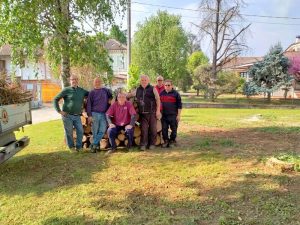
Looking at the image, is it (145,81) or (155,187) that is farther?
(145,81)

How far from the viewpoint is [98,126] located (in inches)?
304

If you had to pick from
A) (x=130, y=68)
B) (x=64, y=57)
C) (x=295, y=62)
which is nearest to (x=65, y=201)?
(x=64, y=57)

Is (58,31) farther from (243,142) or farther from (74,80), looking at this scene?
(243,142)

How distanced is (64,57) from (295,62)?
2772 centimetres

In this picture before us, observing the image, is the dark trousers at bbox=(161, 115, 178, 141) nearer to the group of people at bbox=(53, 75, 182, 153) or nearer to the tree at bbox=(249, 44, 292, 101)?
the group of people at bbox=(53, 75, 182, 153)

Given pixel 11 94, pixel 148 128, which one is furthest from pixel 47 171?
pixel 148 128

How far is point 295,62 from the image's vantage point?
3169 centimetres

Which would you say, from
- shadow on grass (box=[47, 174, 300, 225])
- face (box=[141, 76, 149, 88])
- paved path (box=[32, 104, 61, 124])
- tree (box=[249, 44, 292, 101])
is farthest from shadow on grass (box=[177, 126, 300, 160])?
tree (box=[249, 44, 292, 101])

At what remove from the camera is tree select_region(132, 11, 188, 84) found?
37.9 metres

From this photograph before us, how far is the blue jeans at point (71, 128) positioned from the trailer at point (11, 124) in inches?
33.0

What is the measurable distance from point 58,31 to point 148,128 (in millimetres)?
2999

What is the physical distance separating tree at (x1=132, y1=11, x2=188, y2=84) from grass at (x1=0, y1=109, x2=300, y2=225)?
3047cm

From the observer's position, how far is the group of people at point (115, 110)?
755cm

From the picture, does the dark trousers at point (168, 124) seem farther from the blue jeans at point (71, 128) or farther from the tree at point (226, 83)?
the tree at point (226, 83)
